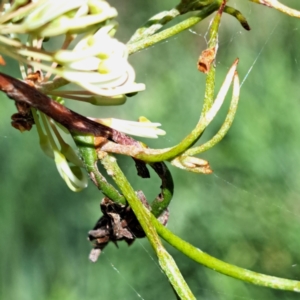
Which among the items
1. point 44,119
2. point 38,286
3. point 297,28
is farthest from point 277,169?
point 44,119

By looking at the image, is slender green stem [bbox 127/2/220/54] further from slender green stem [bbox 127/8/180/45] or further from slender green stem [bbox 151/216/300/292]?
slender green stem [bbox 151/216/300/292]

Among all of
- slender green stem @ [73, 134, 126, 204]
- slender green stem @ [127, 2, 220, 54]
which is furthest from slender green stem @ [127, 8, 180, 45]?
slender green stem @ [73, 134, 126, 204]

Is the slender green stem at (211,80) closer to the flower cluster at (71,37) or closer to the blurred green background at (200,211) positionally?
the flower cluster at (71,37)

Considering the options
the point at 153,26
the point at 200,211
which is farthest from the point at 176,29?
the point at 200,211

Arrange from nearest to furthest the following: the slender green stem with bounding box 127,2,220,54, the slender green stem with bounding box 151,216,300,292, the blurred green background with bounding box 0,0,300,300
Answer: the slender green stem with bounding box 151,216,300,292 → the slender green stem with bounding box 127,2,220,54 → the blurred green background with bounding box 0,0,300,300

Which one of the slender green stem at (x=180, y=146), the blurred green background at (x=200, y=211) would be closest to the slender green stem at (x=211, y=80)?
the slender green stem at (x=180, y=146)

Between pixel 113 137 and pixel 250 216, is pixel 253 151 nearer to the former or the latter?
pixel 250 216
